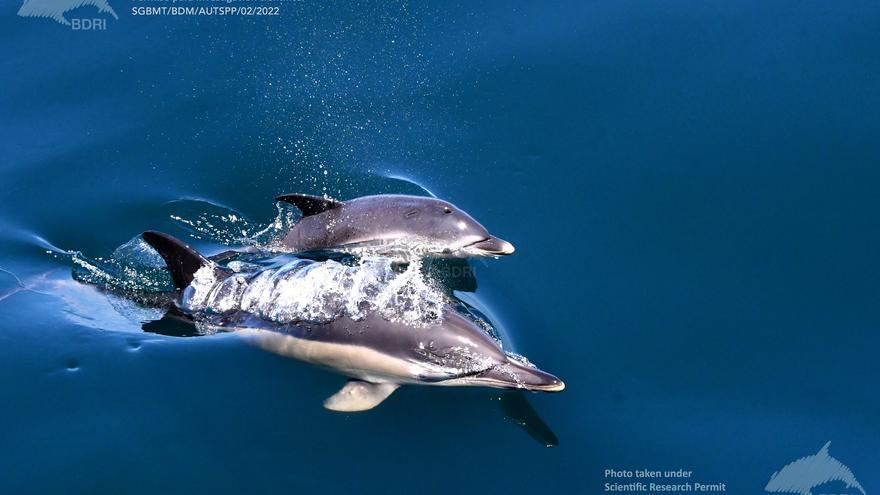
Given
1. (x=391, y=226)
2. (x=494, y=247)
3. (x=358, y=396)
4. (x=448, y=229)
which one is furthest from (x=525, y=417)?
(x=391, y=226)

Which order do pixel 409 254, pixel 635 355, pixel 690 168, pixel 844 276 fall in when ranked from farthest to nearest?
pixel 690 168, pixel 409 254, pixel 844 276, pixel 635 355

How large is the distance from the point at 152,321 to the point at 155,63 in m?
4.57

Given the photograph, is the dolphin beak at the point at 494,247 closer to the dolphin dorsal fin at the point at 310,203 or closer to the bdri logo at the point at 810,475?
the dolphin dorsal fin at the point at 310,203

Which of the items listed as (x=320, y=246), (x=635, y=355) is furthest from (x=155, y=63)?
(x=635, y=355)

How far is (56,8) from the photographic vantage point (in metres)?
11.7

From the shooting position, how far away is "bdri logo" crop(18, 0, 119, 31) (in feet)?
37.9

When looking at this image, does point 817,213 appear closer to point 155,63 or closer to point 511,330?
point 511,330

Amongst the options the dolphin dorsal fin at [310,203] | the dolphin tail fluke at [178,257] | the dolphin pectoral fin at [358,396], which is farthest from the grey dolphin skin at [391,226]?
Result: the dolphin pectoral fin at [358,396]

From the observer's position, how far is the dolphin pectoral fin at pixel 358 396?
21.8 feet

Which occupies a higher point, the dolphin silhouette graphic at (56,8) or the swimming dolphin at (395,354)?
the dolphin silhouette graphic at (56,8)

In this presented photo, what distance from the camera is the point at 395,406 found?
6766 millimetres

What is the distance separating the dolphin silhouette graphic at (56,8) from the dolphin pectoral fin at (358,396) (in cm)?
715

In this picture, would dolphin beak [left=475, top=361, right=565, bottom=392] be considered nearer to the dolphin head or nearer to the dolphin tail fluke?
the dolphin head

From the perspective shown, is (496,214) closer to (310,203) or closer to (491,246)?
(491,246)
